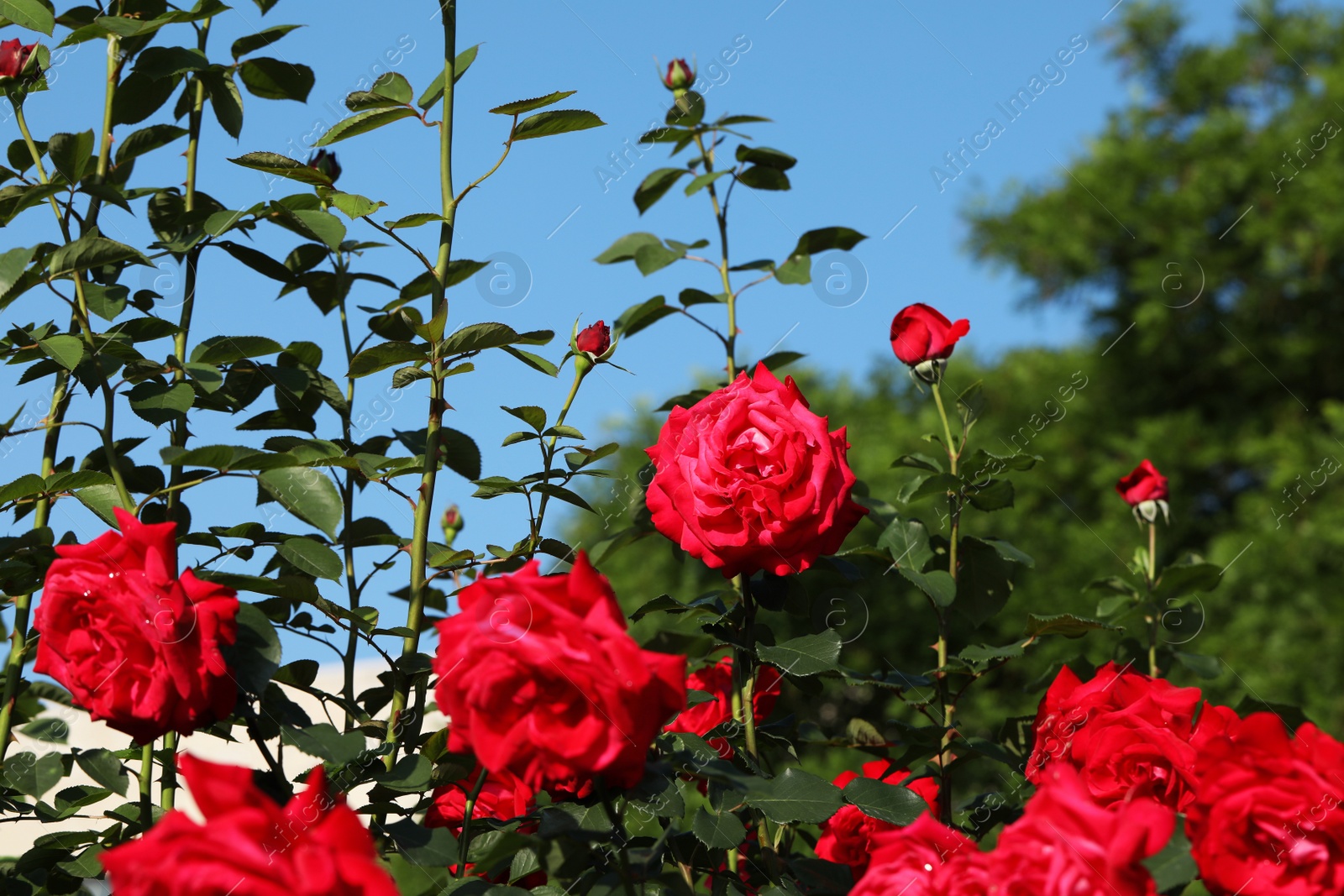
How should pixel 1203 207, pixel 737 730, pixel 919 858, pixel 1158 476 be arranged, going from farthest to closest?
pixel 1203 207 → pixel 1158 476 → pixel 737 730 → pixel 919 858

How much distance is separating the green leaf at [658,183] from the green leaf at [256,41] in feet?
2.10

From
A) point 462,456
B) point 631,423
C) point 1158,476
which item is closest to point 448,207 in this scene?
point 462,456

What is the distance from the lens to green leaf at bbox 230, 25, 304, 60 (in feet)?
5.52

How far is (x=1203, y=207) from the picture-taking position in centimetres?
1087

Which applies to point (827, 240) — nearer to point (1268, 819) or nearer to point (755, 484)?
point (755, 484)

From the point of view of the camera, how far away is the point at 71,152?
1437 mm

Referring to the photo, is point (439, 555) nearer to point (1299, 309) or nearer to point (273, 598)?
point (273, 598)

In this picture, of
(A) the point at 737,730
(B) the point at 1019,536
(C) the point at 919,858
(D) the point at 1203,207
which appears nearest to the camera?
(C) the point at 919,858

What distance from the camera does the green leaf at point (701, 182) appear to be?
6.26 feet

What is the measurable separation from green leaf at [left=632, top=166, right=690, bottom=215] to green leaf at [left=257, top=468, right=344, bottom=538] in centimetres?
89

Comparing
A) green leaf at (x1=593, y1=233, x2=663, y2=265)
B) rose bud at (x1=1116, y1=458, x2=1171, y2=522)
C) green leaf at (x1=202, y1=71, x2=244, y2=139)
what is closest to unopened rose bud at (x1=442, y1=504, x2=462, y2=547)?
green leaf at (x1=593, y1=233, x2=663, y2=265)

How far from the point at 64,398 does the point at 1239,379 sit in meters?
11.7

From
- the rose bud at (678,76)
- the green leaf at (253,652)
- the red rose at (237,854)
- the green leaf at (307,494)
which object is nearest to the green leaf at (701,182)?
the rose bud at (678,76)

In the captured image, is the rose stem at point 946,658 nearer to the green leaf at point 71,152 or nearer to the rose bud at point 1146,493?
the rose bud at point 1146,493
